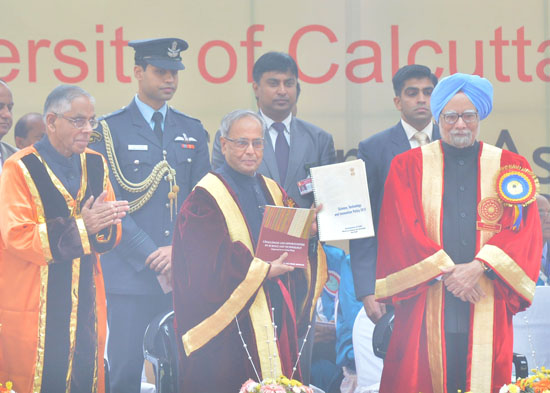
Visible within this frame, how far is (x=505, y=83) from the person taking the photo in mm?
5656

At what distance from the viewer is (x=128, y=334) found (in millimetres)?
5004

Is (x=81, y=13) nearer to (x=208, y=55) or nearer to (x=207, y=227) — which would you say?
(x=208, y=55)

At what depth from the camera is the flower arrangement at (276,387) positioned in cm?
396

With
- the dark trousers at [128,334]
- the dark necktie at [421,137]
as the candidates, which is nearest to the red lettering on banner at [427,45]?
the dark necktie at [421,137]

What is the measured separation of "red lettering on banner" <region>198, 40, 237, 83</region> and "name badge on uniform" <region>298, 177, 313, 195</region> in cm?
93

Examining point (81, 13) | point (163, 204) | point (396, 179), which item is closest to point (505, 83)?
point (396, 179)

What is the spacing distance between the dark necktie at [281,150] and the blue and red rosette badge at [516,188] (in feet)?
3.86

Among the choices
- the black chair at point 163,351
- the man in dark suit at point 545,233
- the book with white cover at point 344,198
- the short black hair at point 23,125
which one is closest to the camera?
the black chair at point 163,351

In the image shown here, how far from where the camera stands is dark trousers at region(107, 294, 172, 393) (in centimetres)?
500

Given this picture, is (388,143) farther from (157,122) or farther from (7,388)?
(7,388)

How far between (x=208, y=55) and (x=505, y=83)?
176cm

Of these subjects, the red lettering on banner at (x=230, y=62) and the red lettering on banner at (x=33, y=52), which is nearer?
the red lettering on banner at (x=33, y=52)

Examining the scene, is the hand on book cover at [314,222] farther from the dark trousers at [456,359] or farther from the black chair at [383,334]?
the dark trousers at [456,359]

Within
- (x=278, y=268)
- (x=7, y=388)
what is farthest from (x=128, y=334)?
(x=278, y=268)
